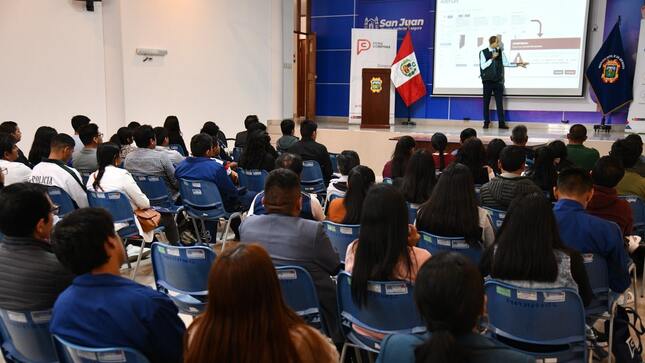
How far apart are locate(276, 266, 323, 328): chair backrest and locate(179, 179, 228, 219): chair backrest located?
2433 millimetres

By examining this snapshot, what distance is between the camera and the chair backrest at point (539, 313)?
2.15 m

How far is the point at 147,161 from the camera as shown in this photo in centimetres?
516

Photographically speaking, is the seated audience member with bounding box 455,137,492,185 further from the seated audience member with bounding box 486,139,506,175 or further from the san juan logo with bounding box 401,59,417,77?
the san juan logo with bounding box 401,59,417,77

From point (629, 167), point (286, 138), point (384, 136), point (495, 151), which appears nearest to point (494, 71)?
point (384, 136)

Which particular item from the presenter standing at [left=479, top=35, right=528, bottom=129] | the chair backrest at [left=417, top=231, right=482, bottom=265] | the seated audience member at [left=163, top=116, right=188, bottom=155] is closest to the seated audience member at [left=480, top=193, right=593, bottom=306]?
the chair backrest at [left=417, top=231, right=482, bottom=265]

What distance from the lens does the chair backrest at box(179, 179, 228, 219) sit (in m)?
4.77

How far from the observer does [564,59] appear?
391 inches

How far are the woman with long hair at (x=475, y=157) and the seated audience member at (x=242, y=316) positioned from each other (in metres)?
3.75

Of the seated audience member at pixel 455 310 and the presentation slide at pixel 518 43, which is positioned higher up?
the presentation slide at pixel 518 43

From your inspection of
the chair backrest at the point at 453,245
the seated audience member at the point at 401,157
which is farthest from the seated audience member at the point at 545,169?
the chair backrest at the point at 453,245

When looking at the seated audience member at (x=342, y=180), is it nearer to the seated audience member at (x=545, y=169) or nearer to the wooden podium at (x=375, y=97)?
the seated audience member at (x=545, y=169)

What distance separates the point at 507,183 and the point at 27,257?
3051 mm

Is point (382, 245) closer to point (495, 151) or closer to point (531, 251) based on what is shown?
point (531, 251)

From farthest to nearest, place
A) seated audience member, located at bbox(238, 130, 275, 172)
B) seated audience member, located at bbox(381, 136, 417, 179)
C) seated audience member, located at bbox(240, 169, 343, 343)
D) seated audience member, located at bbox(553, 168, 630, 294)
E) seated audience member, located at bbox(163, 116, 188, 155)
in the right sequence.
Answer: seated audience member, located at bbox(163, 116, 188, 155)
seated audience member, located at bbox(238, 130, 275, 172)
seated audience member, located at bbox(381, 136, 417, 179)
seated audience member, located at bbox(553, 168, 630, 294)
seated audience member, located at bbox(240, 169, 343, 343)
